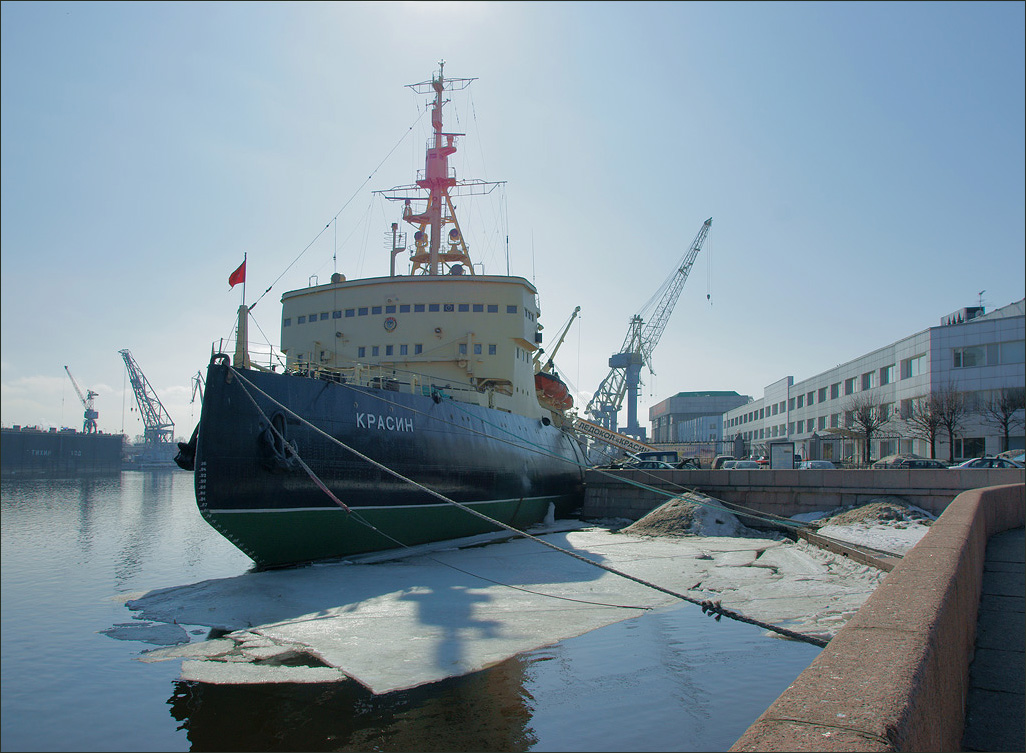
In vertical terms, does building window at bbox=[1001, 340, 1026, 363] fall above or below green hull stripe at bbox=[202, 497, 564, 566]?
above

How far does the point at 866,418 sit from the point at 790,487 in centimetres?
2014

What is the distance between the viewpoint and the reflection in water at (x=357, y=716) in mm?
5234

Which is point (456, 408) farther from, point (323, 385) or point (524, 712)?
point (524, 712)

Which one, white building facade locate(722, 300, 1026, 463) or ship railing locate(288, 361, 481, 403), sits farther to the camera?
white building facade locate(722, 300, 1026, 463)

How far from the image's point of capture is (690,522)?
1848 centimetres

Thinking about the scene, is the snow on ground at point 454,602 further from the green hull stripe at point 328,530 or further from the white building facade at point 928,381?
the white building facade at point 928,381

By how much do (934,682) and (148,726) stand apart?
229 inches

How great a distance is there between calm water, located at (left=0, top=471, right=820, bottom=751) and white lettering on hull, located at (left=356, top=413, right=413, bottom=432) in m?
6.09

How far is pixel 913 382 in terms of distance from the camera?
1454 inches

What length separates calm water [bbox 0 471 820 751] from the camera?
207 inches

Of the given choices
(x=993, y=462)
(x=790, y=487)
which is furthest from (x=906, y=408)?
(x=790, y=487)

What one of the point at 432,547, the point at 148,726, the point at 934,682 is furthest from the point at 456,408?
the point at 934,682

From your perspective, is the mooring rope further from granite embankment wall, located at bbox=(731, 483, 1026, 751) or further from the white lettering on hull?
granite embankment wall, located at bbox=(731, 483, 1026, 751)

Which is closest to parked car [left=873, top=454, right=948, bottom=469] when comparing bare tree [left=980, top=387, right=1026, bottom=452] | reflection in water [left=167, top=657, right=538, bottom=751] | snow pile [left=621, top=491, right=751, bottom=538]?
bare tree [left=980, top=387, right=1026, bottom=452]
